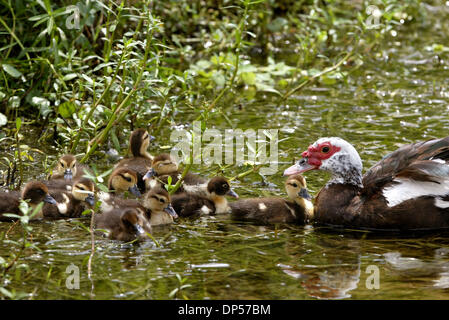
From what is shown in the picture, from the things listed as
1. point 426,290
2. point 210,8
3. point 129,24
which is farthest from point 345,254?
point 210,8

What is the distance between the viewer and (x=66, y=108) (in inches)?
289

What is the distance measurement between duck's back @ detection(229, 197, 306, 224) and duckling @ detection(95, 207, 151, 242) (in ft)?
2.66

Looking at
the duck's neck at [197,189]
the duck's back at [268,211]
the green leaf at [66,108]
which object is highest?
the green leaf at [66,108]

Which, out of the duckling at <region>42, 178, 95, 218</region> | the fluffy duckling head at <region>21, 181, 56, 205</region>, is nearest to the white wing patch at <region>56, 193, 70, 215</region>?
the duckling at <region>42, 178, 95, 218</region>

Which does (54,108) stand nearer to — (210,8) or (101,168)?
(101,168)

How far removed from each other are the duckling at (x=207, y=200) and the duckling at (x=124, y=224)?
1.74ft

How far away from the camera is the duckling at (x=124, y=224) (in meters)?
5.45

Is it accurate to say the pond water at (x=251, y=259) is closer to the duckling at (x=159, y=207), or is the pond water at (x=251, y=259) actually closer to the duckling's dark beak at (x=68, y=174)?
the duckling at (x=159, y=207)

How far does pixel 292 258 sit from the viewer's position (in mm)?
5250

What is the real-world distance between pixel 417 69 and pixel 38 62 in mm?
4983

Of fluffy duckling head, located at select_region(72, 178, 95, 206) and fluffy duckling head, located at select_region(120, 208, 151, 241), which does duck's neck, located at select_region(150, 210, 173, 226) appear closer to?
fluffy duckling head, located at select_region(120, 208, 151, 241)

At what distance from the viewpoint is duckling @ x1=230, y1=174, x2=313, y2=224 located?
6.02 meters

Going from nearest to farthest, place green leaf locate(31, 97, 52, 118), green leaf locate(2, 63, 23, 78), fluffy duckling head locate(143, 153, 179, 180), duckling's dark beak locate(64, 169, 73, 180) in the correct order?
1. duckling's dark beak locate(64, 169, 73, 180)
2. fluffy duckling head locate(143, 153, 179, 180)
3. green leaf locate(2, 63, 23, 78)
4. green leaf locate(31, 97, 52, 118)

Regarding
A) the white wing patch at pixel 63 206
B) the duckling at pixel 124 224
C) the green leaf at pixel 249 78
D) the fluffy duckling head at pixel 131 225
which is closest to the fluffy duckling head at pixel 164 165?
the white wing patch at pixel 63 206
